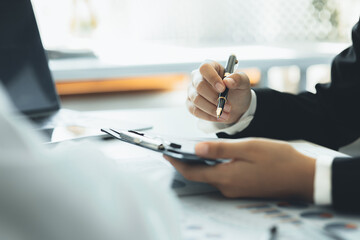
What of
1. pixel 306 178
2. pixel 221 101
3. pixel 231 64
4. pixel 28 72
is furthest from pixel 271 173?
pixel 28 72

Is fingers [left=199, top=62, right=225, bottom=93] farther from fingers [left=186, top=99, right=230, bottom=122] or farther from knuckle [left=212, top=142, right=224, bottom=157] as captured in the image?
knuckle [left=212, top=142, right=224, bottom=157]

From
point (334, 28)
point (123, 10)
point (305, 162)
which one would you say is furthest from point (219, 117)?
point (334, 28)

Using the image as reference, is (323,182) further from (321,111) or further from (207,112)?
(321,111)

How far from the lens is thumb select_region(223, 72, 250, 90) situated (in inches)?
33.5

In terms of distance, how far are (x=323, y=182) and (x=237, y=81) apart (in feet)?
1.34

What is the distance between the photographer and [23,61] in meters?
1.01

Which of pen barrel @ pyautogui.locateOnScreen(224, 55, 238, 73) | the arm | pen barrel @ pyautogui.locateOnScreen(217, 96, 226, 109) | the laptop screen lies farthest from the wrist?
the laptop screen

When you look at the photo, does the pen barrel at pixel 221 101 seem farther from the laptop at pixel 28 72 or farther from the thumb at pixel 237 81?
the laptop at pixel 28 72

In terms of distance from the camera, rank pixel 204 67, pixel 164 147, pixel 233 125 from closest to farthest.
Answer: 1. pixel 164 147
2. pixel 204 67
3. pixel 233 125

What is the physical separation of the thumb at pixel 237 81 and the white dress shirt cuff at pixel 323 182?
0.34m

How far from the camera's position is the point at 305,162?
0.53 metres

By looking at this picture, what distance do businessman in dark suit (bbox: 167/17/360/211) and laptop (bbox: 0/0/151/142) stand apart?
19 centimetres

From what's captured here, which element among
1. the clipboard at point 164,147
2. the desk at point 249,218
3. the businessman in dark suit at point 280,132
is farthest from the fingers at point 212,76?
the desk at point 249,218

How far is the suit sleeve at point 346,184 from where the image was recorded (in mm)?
492
